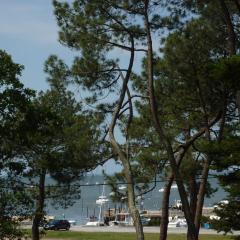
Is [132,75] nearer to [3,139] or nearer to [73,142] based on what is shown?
[73,142]

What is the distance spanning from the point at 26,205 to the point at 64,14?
8.71 m

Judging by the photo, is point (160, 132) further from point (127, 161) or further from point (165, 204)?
point (165, 204)

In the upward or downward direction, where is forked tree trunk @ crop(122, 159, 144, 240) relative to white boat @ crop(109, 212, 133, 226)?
downward

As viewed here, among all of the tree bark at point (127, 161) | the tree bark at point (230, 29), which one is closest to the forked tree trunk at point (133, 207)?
the tree bark at point (127, 161)

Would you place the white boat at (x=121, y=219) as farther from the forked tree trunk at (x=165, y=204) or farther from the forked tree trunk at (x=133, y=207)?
the forked tree trunk at (x=133, y=207)

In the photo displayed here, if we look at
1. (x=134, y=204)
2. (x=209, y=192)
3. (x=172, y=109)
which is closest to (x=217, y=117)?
(x=172, y=109)

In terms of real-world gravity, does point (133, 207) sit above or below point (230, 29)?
below

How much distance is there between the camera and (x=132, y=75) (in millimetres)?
21016

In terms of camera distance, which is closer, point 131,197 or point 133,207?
point 133,207

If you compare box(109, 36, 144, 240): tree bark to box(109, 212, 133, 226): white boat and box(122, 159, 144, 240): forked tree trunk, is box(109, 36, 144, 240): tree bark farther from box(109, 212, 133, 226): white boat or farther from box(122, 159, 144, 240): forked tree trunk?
box(109, 212, 133, 226): white boat

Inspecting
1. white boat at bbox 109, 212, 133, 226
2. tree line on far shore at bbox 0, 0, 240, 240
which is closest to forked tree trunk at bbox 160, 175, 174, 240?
tree line on far shore at bbox 0, 0, 240, 240

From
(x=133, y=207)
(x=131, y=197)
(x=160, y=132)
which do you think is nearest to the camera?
(x=160, y=132)

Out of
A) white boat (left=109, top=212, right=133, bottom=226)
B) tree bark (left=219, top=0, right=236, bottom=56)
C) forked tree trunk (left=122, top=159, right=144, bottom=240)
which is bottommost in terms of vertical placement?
forked tree trunk (left=122, top=159, right=144, bottom=240)

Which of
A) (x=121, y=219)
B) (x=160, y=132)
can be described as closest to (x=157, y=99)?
(x=160, y=132)
